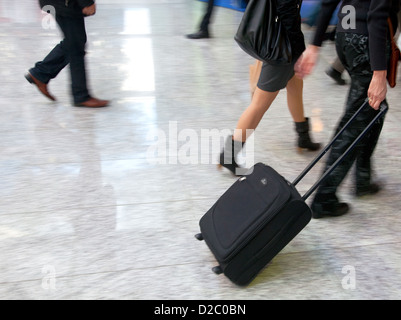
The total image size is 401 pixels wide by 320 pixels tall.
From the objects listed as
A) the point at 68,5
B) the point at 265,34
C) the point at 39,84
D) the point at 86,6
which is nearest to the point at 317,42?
the point at 265,34

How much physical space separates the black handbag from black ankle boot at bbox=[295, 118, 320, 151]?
2.49ft

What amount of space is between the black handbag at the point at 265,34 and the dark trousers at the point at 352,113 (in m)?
0.31

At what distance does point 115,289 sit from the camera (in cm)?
251

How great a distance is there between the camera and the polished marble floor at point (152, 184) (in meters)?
2.57

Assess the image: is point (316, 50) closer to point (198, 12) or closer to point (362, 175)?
point (362, 175)

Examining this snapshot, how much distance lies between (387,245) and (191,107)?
2.17 meters

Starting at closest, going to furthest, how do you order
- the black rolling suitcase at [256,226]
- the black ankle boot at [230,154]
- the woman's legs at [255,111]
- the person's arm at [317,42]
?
the black rolling suitcase at [256,226] < the person's arm at [317,42] < the woman's legs at [255,111] < the black ankle boot at [230,154]

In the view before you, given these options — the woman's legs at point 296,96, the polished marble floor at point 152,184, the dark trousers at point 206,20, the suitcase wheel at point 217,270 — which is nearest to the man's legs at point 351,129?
the polished marble floor at point 152,184

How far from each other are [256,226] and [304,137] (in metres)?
1.48

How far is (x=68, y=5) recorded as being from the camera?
4.03 meters

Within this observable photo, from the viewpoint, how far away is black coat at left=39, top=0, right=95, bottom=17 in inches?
157

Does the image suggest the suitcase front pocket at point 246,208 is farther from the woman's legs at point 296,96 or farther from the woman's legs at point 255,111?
the woman's legs at point 296,96

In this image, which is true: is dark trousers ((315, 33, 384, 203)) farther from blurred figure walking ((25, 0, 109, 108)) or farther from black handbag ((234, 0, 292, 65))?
blurred figure walking ((25, 0, 109, 108))
